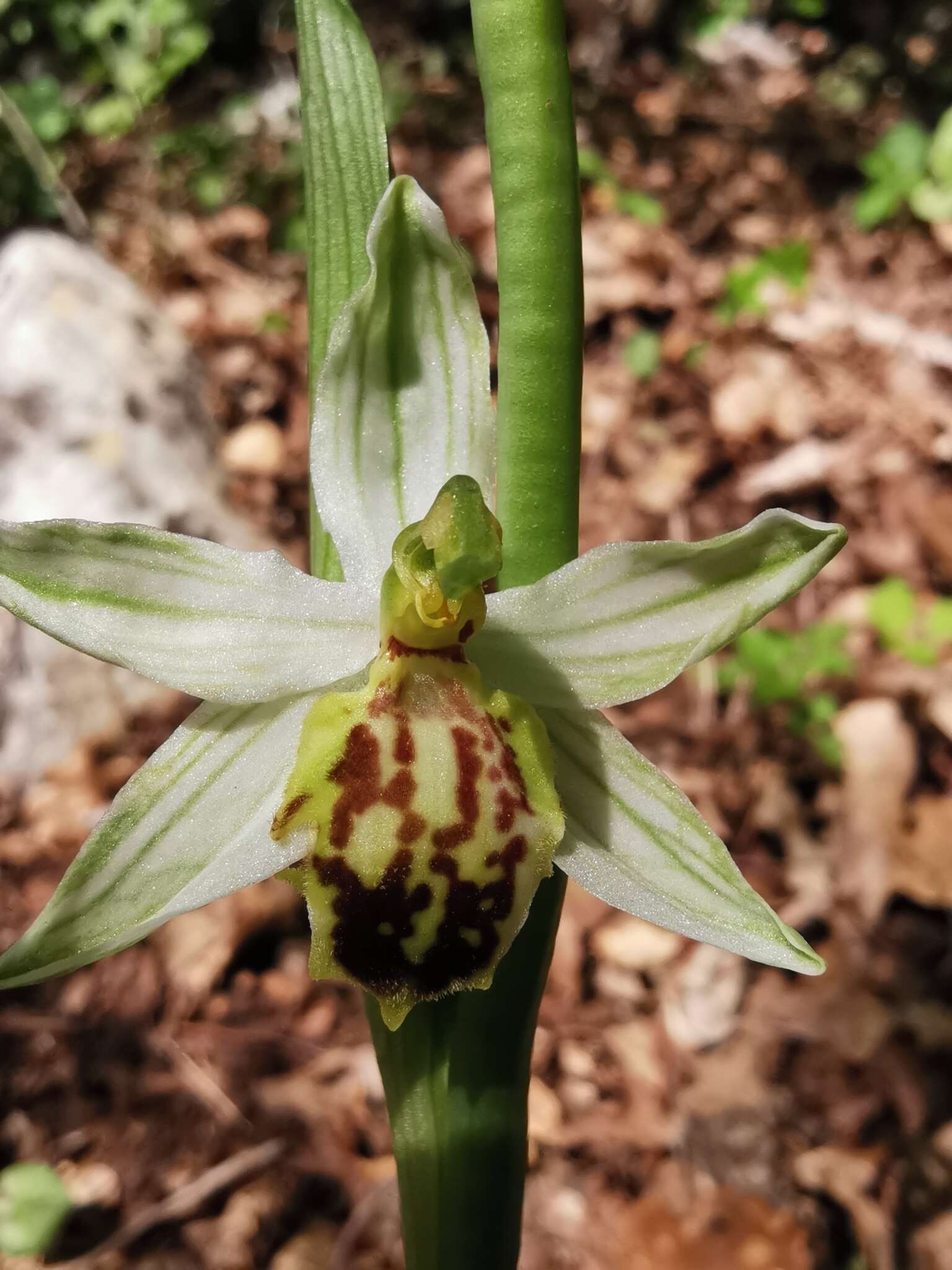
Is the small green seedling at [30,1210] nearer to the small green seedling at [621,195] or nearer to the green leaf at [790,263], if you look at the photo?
the green leaf at [790,263]

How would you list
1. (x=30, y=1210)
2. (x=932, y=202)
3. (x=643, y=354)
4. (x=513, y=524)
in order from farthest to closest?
1. (x=932, y=202)
2. (x=643, y=354)
3. (x=30, y=1210)
4. (x=513, y=524)

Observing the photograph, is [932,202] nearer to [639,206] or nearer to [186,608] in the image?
[639,206]

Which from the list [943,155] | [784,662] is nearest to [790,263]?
Result: [943,155]

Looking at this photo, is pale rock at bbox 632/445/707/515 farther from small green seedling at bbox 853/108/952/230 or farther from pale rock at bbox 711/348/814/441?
small green seedling at bbox 853/108/952/230

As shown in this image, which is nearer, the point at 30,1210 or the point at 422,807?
the point at 422,807

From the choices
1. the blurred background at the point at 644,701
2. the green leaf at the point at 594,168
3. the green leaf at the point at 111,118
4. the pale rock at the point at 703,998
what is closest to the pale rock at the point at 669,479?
the blurred background at the point at 644,701

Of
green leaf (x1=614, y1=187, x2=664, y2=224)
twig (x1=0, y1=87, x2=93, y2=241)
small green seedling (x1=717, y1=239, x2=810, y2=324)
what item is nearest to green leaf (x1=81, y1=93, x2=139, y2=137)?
twig (x1=0, y1=87, x2=93, y2=241)

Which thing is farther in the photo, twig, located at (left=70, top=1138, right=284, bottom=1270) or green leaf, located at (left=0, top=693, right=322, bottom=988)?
twig, located at (left=70, top=1138, right=284, bottom=1270)
